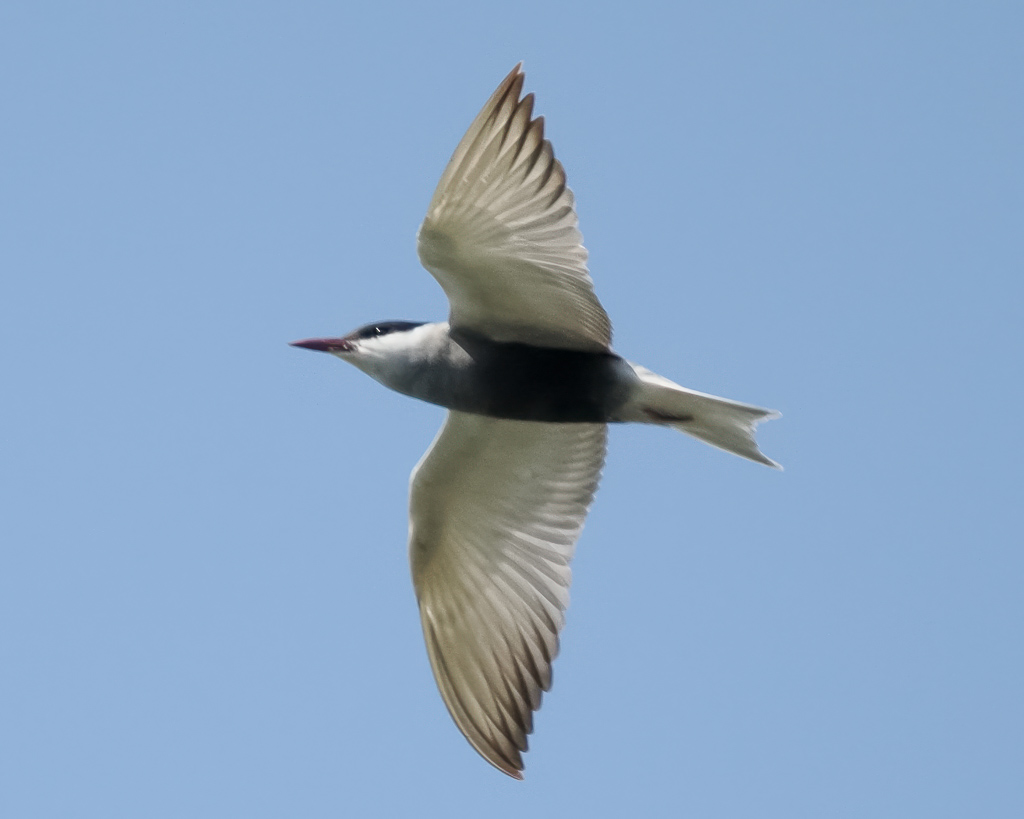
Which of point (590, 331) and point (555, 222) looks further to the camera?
point (590, 331)

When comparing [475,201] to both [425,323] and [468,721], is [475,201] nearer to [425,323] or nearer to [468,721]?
[425,323]

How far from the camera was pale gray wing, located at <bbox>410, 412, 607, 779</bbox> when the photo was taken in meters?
8.15

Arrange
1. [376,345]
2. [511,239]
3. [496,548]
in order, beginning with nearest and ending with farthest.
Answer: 1. [511,239]
2. [376,345]
3. [496,548]

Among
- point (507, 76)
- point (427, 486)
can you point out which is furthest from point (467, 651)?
point (507, 76)

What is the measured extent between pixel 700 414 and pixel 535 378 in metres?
0.92

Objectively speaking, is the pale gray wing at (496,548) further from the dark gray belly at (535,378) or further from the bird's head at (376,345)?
the bird's head at (376,345)

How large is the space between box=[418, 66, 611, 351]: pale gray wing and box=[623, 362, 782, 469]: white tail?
360 mm

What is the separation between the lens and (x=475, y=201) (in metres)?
6.93

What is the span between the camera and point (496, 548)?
8.52 meters

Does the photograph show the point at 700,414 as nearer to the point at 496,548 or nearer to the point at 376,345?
the point at 496,548

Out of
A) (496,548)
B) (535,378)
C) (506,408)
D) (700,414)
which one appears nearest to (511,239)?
(535,378)

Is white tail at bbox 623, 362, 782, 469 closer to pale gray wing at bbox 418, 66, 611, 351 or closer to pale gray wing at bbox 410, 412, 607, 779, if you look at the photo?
pale gray wing at bbox 418, 66, 611, 351

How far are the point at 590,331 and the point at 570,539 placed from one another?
1384 millimetres

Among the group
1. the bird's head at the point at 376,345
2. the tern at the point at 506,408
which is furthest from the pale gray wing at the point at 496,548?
the bird's head at the point at 376,345
